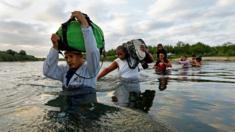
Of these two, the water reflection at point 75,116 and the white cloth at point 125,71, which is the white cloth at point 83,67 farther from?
the white cloth at point 125,71

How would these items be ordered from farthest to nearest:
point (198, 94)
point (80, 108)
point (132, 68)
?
point (132, 68) < point (198, 94) < point (80, 108)

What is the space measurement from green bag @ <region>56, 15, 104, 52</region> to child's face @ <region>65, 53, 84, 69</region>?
25 centimetres

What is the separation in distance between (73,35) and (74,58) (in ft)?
1.83

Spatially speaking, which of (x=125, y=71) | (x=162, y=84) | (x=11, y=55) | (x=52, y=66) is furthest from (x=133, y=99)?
(x=11, y=55)

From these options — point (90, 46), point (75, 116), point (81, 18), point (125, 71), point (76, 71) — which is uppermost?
point (81, 18)

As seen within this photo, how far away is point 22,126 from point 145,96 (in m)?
3.64

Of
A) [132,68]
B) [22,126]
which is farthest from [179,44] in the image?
[22,126]

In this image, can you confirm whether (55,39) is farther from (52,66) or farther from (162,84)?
(162,84)

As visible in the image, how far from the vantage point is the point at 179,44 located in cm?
9856

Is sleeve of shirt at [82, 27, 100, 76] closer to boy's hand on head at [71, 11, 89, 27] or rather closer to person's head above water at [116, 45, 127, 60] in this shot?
boy's hand on head at [71, 11, 89, 27]

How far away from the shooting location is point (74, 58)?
5.92m

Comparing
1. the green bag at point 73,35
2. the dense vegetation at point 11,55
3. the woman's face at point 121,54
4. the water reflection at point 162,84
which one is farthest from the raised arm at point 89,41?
the dense vegetation at point 11,55

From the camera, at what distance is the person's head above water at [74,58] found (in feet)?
19.2

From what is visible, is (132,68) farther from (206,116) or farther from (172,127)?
(172,127)
